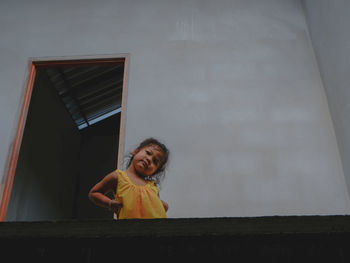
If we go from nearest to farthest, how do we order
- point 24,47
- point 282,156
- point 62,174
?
point 282,156 → point 24,47 → point 62,174

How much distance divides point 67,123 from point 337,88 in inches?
185

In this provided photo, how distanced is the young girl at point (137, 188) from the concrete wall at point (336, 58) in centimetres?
177

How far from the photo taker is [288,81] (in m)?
4.23

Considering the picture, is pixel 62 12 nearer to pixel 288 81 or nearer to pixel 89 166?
pixel 288 81

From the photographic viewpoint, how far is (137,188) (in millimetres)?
2492

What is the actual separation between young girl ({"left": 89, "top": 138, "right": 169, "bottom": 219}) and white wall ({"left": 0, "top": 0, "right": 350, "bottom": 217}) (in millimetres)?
984

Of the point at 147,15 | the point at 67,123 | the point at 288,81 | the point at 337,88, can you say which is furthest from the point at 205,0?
the point at 67,123

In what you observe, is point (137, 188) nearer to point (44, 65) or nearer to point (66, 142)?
point (44, 65)

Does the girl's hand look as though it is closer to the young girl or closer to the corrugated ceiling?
the young girl

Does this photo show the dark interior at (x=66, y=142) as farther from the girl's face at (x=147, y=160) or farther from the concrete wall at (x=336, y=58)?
the girl's face at (x=147, y=160)

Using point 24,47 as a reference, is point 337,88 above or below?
below

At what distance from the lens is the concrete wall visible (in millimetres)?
3637

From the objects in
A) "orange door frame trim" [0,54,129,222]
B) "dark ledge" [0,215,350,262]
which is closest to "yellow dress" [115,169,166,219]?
"orange door frame trim" [0,54,129,222]

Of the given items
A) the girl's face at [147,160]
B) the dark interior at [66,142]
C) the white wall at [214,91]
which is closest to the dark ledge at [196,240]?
the girl's face at [147,160]
